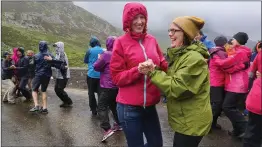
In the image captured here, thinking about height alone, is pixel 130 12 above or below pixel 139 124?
above

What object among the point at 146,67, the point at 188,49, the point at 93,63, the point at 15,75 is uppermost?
the point at 188,49

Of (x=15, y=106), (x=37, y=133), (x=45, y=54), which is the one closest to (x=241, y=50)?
(x=37, y=133)

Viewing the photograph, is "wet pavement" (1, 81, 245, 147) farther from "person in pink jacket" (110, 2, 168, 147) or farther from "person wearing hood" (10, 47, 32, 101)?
"person in pink jacket" (110, 2, 168, 147)

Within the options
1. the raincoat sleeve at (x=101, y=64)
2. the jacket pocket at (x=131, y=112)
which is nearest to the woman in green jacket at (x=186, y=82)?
the jacket pocket at (x=131, y=112)

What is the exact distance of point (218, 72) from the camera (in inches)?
247

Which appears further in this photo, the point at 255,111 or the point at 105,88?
the point at 105,88

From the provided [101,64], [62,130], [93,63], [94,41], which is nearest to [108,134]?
[62,130]

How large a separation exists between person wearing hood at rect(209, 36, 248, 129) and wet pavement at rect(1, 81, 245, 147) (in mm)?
713

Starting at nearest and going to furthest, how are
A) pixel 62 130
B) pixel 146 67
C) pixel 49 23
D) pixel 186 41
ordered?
pixel 146 67 → pixel 186 41 → pixel 62 130 → pixel 49 23

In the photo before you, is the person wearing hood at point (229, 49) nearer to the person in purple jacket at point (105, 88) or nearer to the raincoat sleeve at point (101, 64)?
the person in purple jacket at point (105, 88)

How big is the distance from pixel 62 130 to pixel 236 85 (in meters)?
3.78

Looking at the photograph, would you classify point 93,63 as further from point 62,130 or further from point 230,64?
point 230,64

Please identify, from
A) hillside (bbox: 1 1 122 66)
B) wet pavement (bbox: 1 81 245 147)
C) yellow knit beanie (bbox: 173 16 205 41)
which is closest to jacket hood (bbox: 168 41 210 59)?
yellow knit beanie (bbox: 173 16 205 41)

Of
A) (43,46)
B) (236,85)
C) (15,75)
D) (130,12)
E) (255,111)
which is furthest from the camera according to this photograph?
(15,75)
